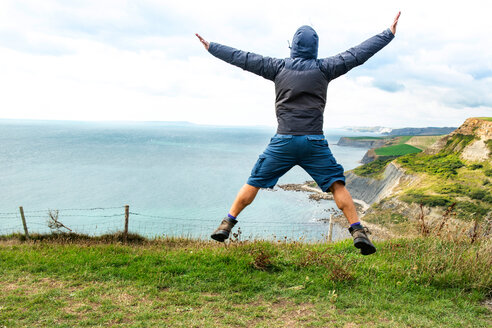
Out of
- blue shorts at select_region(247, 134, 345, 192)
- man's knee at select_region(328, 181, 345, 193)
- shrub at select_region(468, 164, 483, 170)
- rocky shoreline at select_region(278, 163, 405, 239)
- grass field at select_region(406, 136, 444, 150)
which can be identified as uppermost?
grass field at select_region(406, 136, 444, 150)

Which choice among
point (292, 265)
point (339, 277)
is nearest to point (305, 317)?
point (339, 277)

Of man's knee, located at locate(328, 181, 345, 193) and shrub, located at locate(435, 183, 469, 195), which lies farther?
shrub, located at locate(435, 183, 469, 195)

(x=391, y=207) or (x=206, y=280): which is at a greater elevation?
(x=206, y=280)

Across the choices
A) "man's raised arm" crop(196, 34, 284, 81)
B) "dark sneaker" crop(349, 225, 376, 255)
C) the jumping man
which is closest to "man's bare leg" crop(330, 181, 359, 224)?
the jumping man

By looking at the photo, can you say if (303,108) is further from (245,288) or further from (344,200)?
(245,288)

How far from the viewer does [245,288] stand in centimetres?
434

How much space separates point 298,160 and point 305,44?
4.23 feet

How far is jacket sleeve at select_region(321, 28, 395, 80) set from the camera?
3.67m

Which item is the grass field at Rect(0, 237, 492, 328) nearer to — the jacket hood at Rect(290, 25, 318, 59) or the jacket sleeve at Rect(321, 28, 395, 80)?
the jacket sleeve at Rect(321, 28, 395, 80)

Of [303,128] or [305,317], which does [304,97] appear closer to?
[303,128]

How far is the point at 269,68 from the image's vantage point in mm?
3795

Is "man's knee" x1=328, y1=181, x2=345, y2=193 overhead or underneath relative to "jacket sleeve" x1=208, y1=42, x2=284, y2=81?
underneath

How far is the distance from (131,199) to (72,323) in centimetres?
5271

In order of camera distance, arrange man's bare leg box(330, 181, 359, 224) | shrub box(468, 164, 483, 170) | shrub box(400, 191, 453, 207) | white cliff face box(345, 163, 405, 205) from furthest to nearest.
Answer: white cliff face box(345, 163, 405, 205)
shrub box(468, 164, 483, 170)
shrub box(400, 191, 453, 207)
man's bare leg box(330, 181, 359, 224)
